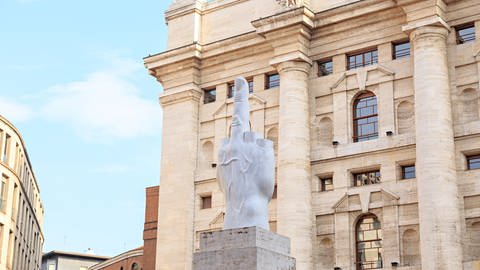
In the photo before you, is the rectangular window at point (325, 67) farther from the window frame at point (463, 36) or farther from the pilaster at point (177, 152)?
the pilaster at point (177, 152)

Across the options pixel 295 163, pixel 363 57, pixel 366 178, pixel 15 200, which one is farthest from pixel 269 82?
pixel 15 200

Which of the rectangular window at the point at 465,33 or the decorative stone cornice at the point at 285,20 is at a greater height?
the decorative stone cornice at the point at 285,20

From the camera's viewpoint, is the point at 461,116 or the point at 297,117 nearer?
the point at 461,116

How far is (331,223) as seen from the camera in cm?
3909

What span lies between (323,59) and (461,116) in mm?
8010

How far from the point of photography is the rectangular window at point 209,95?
45719 mm

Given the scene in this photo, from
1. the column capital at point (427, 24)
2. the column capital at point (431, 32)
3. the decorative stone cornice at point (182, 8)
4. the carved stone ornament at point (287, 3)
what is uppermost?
the decorative stone cornice at point (182, 8)

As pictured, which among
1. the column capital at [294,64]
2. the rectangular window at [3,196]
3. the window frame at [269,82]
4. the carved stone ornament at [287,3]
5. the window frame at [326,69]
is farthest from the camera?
the rectangular window at [3,196]

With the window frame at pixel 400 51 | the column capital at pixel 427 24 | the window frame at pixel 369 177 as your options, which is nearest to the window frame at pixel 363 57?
the window frame at pixel 400 51

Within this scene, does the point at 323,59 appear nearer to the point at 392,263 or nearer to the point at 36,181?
the point at 392,263

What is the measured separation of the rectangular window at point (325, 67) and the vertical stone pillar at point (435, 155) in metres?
5.07

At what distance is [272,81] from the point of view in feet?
143

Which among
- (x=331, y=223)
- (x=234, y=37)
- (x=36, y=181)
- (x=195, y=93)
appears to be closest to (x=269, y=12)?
(x=234, y=37)

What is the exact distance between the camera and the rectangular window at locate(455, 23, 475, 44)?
3800cm
